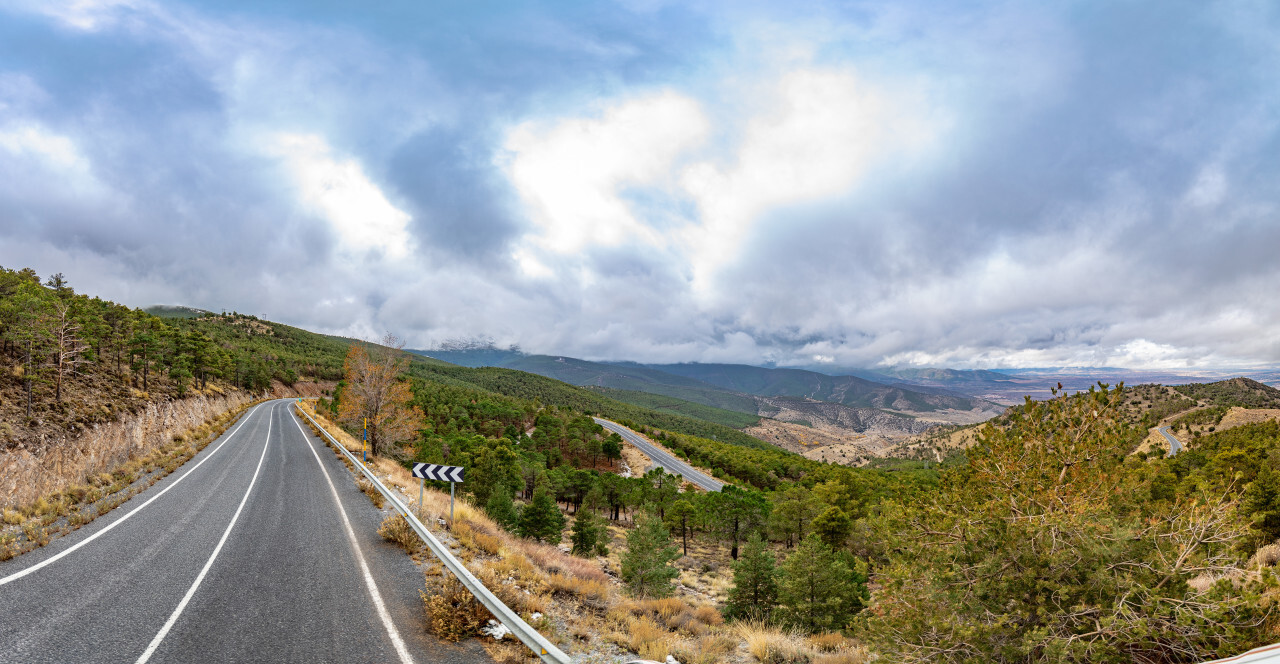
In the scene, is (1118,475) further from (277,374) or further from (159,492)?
(277,374)

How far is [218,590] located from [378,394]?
22.3m

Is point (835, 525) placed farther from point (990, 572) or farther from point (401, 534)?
point (401, 534)

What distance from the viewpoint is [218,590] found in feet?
27.8

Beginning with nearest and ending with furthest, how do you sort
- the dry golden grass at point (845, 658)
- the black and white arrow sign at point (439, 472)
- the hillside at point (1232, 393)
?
the dry golden grass at point (845, 658) < the black and white arrow sign at point (439, 472) < the hillside at point (1232, 393)

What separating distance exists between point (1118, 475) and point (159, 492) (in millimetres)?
27685

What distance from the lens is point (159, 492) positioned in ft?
53.2

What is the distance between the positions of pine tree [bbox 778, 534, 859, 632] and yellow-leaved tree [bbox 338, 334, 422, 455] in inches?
988

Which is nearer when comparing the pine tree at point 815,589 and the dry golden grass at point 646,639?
the dry golden grass at point 646,639

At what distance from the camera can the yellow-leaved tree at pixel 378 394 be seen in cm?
2880

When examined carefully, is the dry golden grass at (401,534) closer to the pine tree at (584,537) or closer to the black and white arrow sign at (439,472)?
the black and white arrow sign at (439,472)

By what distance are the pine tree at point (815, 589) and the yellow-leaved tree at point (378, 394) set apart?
82.3 ft

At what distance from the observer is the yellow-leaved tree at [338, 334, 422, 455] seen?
28797 mm

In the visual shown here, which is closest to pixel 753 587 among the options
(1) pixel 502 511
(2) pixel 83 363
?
(1) pixel 502 511

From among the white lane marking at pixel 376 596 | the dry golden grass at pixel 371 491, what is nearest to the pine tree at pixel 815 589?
the white lane marking at pixel 376 596
